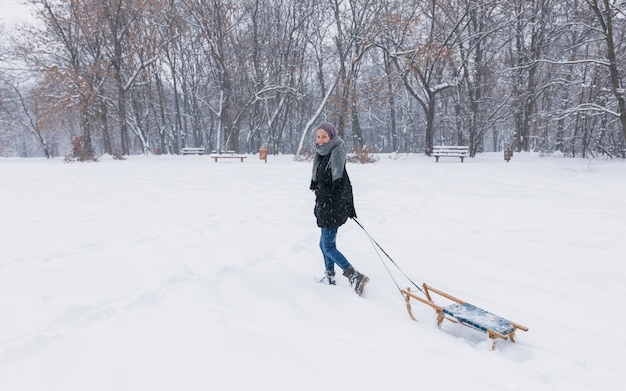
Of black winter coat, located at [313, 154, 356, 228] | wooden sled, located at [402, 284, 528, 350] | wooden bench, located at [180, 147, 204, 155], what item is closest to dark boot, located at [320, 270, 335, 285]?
black winter coat, located at [313, 154, 356, 228]

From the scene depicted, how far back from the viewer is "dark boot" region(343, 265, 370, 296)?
3.92 m

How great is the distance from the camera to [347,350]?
2.86 meters

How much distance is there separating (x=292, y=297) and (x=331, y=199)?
1.15 metres

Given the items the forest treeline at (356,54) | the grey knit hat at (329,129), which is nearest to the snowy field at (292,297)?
the grey knit hat at (329,129)

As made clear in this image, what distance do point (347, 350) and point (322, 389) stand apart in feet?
1.66

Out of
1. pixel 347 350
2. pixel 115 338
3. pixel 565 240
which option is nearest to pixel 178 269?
pixel 115 338

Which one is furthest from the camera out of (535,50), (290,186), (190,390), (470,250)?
(535,50)

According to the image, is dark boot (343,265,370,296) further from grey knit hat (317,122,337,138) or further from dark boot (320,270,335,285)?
grey knit hat (317,122,337,138)

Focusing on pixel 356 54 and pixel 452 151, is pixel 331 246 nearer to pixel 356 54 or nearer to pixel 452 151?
pixel 452 151

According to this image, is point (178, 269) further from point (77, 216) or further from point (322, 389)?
point (77, 216)

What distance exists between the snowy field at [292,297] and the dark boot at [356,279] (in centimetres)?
9

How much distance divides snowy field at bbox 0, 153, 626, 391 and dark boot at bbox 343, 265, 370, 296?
94 millimetres

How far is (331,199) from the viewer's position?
3.87 metres

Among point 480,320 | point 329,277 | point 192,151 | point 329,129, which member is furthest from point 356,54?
point 480,320
